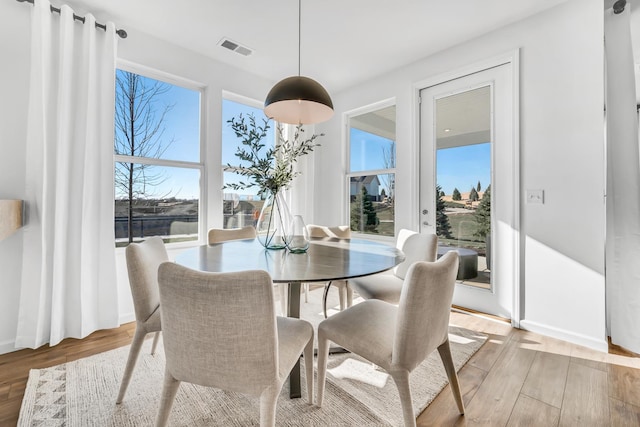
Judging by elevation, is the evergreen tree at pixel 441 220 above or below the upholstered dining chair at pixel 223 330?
above

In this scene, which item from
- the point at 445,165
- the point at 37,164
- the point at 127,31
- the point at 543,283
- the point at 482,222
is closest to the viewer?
the point at 37,164

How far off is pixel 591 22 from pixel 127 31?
12.5 feet

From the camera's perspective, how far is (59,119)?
2172mm

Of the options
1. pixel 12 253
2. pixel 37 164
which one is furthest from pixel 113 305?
pixel 37 164

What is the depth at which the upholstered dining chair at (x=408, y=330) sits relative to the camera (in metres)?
1.09

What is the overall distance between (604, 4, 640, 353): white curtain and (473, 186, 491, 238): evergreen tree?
81 cm

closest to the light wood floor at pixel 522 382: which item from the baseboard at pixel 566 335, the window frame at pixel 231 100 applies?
the baseboard at pixel 566 335

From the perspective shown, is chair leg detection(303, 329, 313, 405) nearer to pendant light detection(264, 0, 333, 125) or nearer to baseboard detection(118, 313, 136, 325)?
pendant light detection(264, 0, 333, 125)

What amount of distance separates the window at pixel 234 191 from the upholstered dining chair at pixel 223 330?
2.32 m

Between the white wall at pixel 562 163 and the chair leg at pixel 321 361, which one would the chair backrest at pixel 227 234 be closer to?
the chair leg at pixel 321 361

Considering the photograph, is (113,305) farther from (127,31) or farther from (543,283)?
(543,283)

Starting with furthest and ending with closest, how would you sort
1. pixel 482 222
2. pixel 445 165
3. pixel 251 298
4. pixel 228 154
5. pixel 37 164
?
pixel 228 154 < pixel 445 165 < pixel 482 222 < pixel 37 164 < pixel 251 298

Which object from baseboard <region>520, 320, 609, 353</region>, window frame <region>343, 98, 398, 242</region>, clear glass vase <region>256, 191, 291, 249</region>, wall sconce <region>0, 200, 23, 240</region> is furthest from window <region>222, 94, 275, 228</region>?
baseboard <region>520, 320, 609, 353</region>

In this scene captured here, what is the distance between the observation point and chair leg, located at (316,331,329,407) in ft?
4.58
